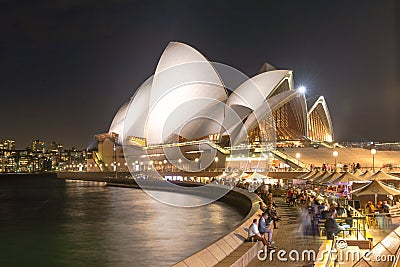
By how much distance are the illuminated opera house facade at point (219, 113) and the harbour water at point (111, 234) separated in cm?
1523

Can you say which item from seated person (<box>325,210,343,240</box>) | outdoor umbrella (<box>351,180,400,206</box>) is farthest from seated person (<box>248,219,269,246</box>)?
outdoor umbrella (<box>351,180,400,206</box>)

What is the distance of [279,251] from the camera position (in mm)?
8781

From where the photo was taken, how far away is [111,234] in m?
17.0

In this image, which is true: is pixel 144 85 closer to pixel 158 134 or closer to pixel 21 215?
pixel 158 134

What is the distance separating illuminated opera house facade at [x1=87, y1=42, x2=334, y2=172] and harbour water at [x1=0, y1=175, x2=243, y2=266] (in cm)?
1523

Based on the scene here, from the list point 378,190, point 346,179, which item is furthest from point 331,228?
point 346,179

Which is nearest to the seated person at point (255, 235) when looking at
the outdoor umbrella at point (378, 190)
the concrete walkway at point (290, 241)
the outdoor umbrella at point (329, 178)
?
the concrete walkway at point (290, 241)

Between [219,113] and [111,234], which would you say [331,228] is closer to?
[111,234]

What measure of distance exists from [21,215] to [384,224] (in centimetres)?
1947

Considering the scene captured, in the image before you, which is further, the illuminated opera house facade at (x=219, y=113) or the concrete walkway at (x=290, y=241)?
the illuminated opera house facade at (x=219, y=113)

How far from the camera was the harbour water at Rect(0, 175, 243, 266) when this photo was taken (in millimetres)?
12773

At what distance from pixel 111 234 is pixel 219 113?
102ft

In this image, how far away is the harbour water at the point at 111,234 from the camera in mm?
12773

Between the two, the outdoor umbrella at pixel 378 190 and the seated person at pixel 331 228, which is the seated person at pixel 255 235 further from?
the outdoor umbrella at pixel 378 190
